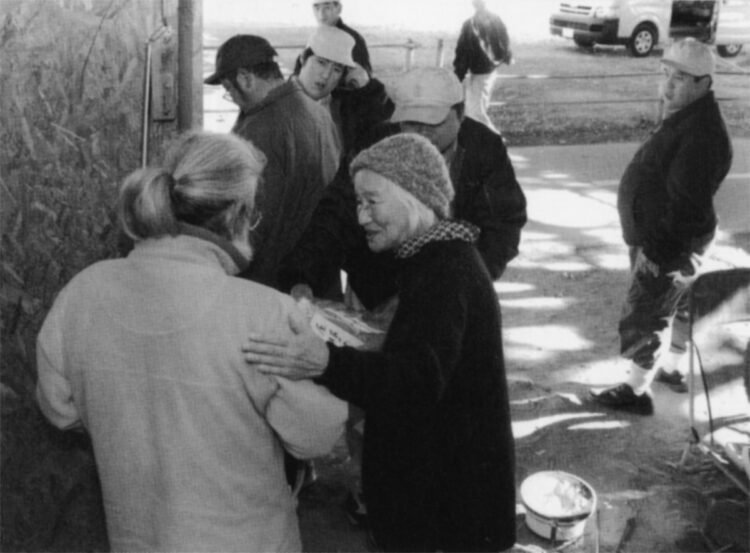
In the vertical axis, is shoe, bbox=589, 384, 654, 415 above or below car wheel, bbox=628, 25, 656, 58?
below

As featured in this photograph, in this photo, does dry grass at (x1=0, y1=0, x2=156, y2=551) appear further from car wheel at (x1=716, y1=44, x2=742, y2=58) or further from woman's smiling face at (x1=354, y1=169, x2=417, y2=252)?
car wheel at (x1=716, y1=44, x2=742, y2=58)

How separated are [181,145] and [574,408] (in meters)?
3.35

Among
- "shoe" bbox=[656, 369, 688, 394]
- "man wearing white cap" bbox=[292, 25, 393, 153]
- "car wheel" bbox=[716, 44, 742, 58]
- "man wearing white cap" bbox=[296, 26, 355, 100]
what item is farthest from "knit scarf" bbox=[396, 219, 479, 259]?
"car wheel" bbox=[716, 44, 742, 58]

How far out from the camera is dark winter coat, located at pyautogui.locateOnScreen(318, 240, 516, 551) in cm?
234

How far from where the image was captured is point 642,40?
1544 cm

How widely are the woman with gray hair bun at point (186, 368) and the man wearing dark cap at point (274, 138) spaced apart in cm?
169

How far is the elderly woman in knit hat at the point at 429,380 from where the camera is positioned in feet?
7.73

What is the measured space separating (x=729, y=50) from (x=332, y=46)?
12.2 meters

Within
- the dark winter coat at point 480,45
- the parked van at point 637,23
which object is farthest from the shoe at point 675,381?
the parked van at point 637,23

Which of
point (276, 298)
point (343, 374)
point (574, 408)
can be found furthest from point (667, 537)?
point (276, 298)

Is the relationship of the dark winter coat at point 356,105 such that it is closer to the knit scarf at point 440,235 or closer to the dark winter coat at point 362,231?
the dark winter coat at point 362,231

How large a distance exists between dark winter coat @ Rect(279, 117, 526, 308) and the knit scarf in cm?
91

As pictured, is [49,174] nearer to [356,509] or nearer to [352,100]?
[356,509]

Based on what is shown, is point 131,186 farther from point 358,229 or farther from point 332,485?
point 332,485
